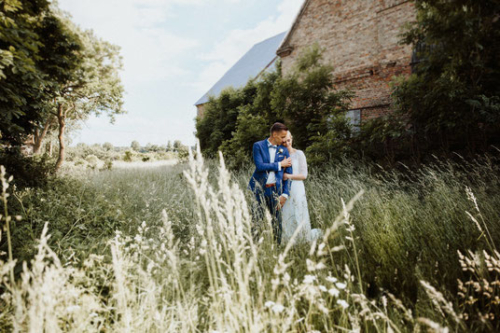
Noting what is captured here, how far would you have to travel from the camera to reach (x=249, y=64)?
2845cm

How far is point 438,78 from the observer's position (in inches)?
230

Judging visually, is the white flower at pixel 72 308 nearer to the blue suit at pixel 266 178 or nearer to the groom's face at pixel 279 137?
the blue suit at pixel 266 178

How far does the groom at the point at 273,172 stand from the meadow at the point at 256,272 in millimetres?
497

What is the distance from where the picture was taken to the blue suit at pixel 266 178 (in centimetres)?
365

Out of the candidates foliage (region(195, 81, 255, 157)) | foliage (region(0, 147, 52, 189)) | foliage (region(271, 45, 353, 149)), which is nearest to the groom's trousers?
foliage (region(271, 45, 353, 149))

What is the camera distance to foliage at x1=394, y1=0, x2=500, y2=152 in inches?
210

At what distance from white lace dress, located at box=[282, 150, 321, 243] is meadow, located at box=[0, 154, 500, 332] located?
0.30 m

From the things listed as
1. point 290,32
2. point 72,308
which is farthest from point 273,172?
point 290,32

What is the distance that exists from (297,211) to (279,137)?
1.13m

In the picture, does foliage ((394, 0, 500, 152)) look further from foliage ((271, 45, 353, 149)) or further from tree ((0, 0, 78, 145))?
tree ((0, 0, 78, 145))

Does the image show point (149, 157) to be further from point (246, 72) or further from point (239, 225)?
point (239, 225)

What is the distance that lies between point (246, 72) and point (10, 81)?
78.9ft

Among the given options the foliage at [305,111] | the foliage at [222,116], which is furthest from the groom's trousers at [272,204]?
the foliage at [222,116]

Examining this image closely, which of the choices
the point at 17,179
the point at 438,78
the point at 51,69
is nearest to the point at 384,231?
the point at 438,78
